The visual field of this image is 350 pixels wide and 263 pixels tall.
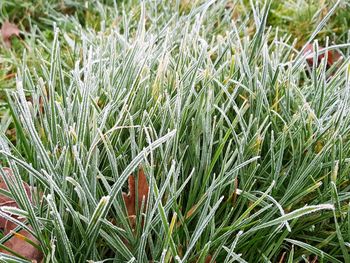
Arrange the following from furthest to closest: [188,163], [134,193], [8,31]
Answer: [8,31] < [188,163] < [134,193]

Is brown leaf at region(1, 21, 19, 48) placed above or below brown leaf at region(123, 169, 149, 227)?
below

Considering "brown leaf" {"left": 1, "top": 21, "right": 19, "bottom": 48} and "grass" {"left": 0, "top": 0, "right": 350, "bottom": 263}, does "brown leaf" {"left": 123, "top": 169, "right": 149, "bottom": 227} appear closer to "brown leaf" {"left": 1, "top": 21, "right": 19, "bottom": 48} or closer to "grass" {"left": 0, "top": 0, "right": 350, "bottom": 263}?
"grass" {"left": 0, "top": 0, "right": 350, "bottom": 263}

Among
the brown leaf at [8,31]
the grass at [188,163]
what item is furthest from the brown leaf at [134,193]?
the brown leaf at [8,31]

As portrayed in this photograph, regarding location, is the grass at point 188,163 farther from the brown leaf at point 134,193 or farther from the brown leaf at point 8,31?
the brown leaf at point 8,31

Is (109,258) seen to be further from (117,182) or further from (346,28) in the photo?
(346,28)

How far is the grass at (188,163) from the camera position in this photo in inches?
57.4

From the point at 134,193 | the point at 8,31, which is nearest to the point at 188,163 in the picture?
the point at 134,193

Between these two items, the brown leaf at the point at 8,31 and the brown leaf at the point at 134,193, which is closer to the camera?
the brown leaf at the point at 134,193

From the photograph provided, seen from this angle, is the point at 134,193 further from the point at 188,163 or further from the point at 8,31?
the point at 8,31

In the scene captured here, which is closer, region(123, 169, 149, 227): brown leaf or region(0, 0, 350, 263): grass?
region(0, 0, 350, 263): grass

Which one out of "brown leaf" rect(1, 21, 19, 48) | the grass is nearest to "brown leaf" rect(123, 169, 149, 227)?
the grass

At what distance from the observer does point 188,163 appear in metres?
1.74

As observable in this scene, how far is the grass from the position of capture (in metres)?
1.46

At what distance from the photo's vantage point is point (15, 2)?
11.1 feet
